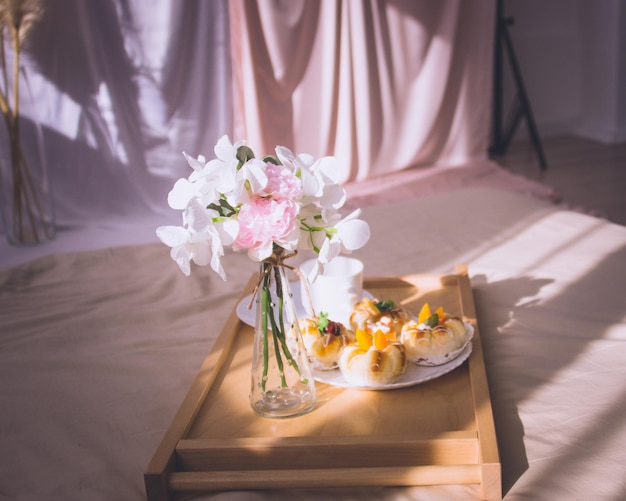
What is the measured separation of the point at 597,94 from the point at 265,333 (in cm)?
378

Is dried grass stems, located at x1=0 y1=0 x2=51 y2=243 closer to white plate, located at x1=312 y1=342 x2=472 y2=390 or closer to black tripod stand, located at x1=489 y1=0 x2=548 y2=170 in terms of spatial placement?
white plate, located at x1=312 y1=342 x2=472 y2=390

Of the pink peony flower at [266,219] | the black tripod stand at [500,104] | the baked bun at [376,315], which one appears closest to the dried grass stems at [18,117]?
the baked bun at [376,315]

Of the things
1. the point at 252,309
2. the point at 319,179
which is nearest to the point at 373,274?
the point at 252,309

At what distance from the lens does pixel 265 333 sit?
1.11m

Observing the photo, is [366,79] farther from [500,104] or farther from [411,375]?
[411,375]

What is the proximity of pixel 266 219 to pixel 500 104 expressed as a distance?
3.44 m

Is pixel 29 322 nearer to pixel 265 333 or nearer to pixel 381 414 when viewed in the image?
pixel 265 333

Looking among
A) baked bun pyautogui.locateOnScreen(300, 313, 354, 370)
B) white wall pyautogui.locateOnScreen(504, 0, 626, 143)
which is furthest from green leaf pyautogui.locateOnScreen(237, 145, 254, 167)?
white wall pyautogui.locateOnScreen(504, 0, 626, 143)

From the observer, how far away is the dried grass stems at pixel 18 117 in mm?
2508

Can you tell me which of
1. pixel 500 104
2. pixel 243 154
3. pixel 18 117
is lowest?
pixel 500 104

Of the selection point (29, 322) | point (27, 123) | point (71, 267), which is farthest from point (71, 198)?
point (29, 322)

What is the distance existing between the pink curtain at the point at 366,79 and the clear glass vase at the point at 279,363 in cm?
208

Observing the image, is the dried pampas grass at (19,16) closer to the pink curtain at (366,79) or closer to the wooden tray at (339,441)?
the pink curtain at (366,79)

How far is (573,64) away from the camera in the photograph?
4.46 m
